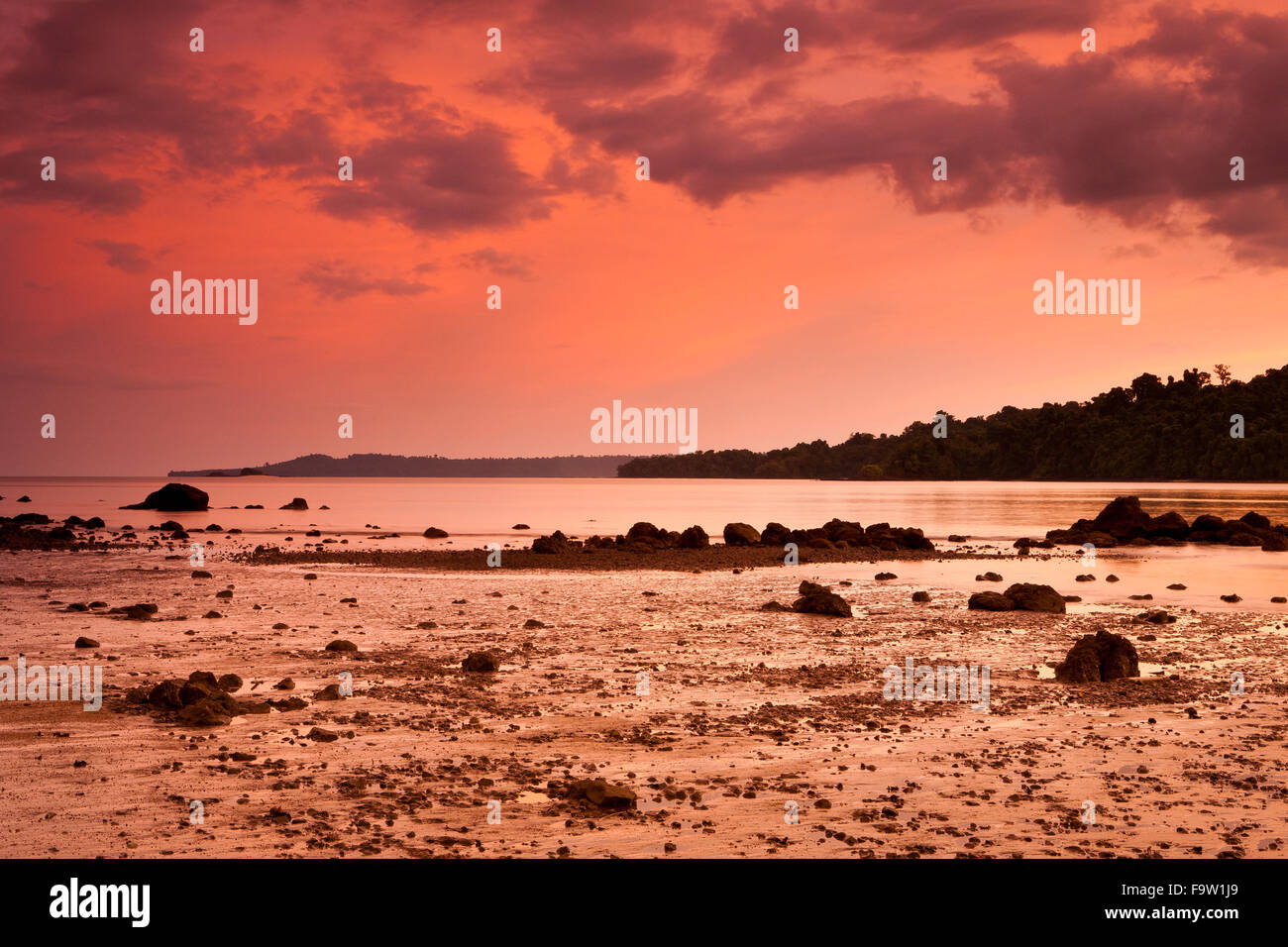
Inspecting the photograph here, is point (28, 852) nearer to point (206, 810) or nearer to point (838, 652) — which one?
point (206, 810)

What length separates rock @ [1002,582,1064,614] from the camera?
25609 mm

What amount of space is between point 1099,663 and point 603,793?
34.3 feet

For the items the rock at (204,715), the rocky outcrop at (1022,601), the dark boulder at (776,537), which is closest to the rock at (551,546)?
the dark boulder at (776,537)

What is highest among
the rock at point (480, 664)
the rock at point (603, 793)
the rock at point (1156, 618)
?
the rock at point (480, 664)

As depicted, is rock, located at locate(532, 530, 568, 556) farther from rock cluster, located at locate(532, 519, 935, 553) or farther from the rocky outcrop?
the rocky outcrop

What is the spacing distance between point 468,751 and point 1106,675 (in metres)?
10.8

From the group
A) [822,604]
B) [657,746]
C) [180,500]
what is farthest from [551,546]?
[180,500]

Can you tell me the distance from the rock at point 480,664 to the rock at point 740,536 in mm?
35126

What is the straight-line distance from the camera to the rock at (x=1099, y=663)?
16359 millimetres

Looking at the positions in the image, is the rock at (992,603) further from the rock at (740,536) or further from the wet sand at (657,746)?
the rock at (740,536)

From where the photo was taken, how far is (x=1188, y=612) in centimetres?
2547

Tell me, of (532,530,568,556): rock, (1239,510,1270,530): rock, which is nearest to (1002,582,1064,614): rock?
(532,530,568,556): rock

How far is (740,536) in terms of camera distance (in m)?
51.9
